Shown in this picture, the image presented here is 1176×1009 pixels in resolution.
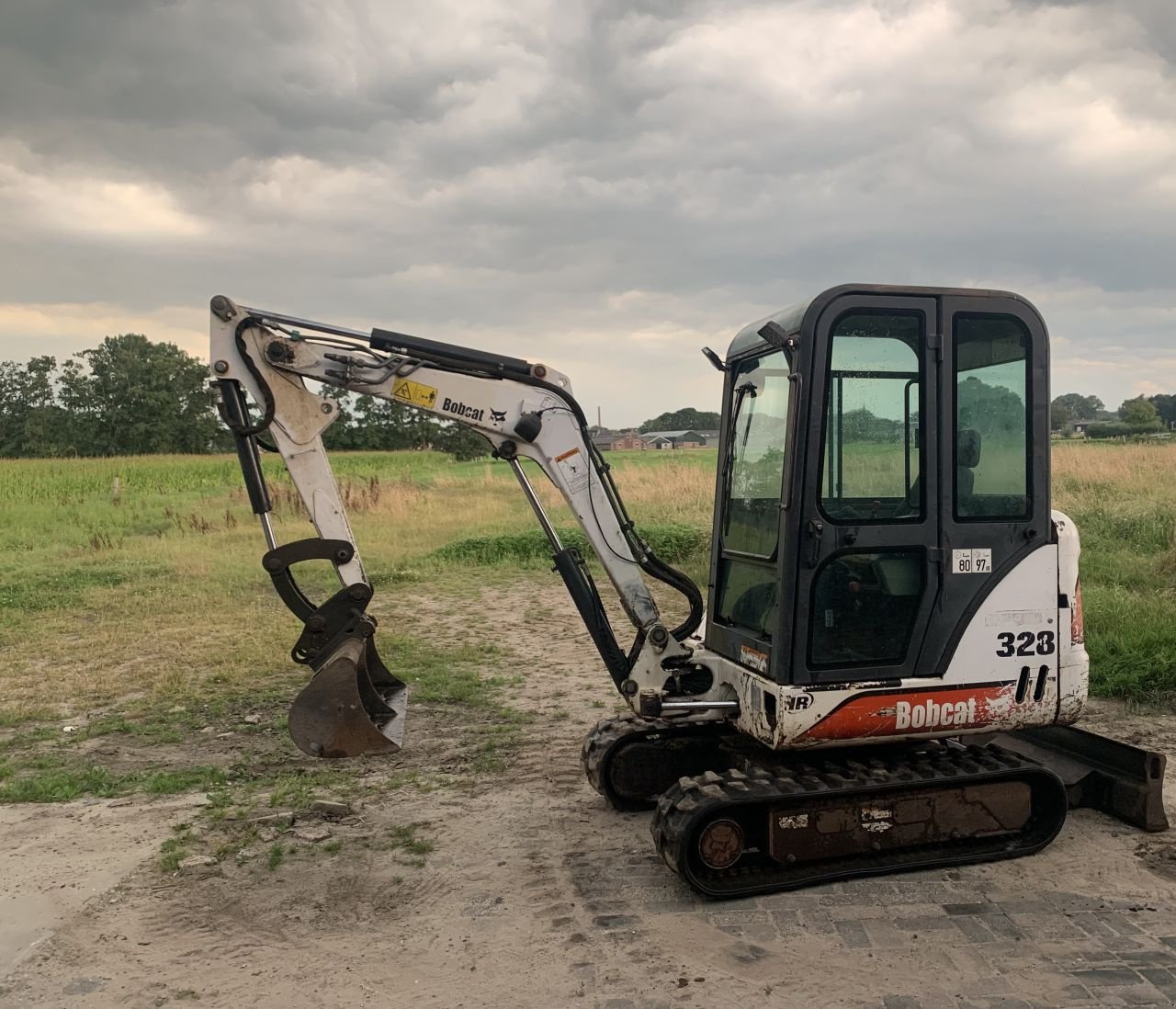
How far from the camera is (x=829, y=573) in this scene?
4703mm

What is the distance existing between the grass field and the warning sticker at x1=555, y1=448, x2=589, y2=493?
226 centimetres

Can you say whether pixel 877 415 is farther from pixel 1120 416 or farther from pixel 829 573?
pixel 1120 416

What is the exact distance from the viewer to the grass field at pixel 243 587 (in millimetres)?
7664

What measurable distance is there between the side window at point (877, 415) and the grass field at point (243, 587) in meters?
3.18

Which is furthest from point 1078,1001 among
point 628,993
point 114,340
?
point 114,340

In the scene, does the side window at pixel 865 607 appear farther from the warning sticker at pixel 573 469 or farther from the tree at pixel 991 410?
the warning sticker at pixel 573 469

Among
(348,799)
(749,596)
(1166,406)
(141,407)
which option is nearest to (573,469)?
(749,596)

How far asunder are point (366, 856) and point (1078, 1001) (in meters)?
3.19

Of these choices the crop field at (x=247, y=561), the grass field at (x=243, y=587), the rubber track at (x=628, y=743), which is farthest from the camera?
the crop field at (x=247, y=561)

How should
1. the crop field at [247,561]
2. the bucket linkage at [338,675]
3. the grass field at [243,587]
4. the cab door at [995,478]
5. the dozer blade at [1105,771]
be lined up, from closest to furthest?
the bucket linkage at [338,675] < the cab door at [995,478] < the dozer blade at [1105,771] < the grass field at [243,587] < the crop field at [247,561]

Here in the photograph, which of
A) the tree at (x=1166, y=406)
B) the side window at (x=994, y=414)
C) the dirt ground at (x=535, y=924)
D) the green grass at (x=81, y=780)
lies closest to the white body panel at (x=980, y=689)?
the side window at (x=994, y=414)

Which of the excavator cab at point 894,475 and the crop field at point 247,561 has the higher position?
the excavator cab at point 894,475

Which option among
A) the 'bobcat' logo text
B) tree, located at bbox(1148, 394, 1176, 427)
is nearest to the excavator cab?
the 'bobcat' logo text

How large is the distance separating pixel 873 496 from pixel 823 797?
1442mm
